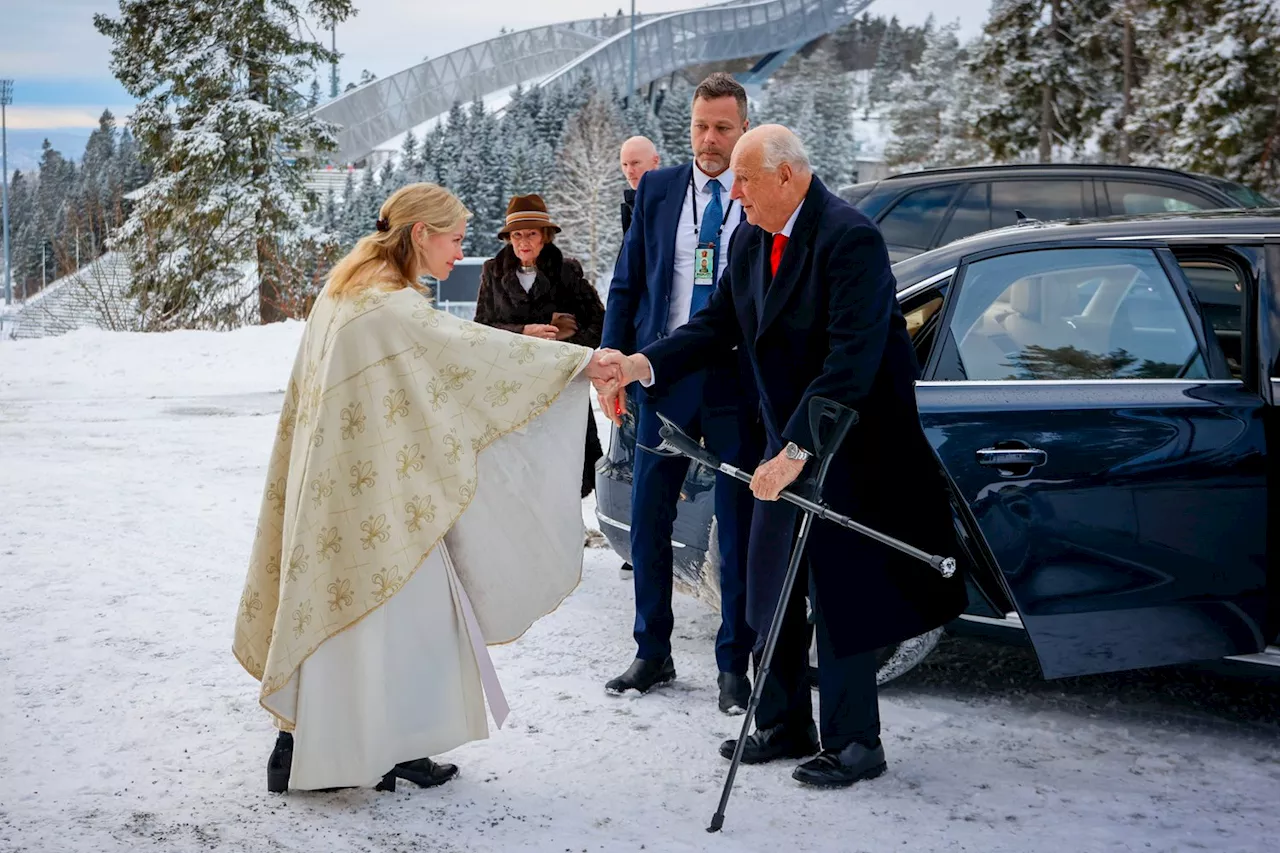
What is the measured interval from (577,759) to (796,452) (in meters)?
1.29

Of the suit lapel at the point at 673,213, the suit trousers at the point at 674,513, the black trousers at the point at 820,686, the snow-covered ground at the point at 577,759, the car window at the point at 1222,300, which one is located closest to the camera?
the snow-covered ground at the point at 577,759

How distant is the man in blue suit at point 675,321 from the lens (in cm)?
455

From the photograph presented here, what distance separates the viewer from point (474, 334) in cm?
369

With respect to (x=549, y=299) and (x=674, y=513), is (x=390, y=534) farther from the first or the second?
(x=549, y=299)

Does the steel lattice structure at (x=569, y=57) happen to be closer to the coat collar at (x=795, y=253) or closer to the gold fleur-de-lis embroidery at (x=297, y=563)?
the coat collar at (x=795, y=253)

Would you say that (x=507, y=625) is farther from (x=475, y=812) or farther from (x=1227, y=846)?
(x=1227, y=846)

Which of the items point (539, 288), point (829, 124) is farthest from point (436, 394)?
point (829, 124)

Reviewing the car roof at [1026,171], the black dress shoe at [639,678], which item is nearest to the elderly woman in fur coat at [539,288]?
the black dress shoe at [639,678]

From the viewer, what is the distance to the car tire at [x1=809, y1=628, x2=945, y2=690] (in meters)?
4.50

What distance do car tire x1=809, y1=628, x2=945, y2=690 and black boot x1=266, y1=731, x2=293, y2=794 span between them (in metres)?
1.78

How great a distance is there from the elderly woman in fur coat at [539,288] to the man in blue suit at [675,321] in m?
1.66

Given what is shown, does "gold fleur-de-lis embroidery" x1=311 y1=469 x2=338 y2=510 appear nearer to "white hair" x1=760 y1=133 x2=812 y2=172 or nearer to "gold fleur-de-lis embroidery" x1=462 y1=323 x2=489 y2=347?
"gold fleur-de-lis embroidery" x1=462 y1=323 x2=489 y2=347

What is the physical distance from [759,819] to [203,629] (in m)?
2.92

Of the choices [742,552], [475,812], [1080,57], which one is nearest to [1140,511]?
[742,552]
